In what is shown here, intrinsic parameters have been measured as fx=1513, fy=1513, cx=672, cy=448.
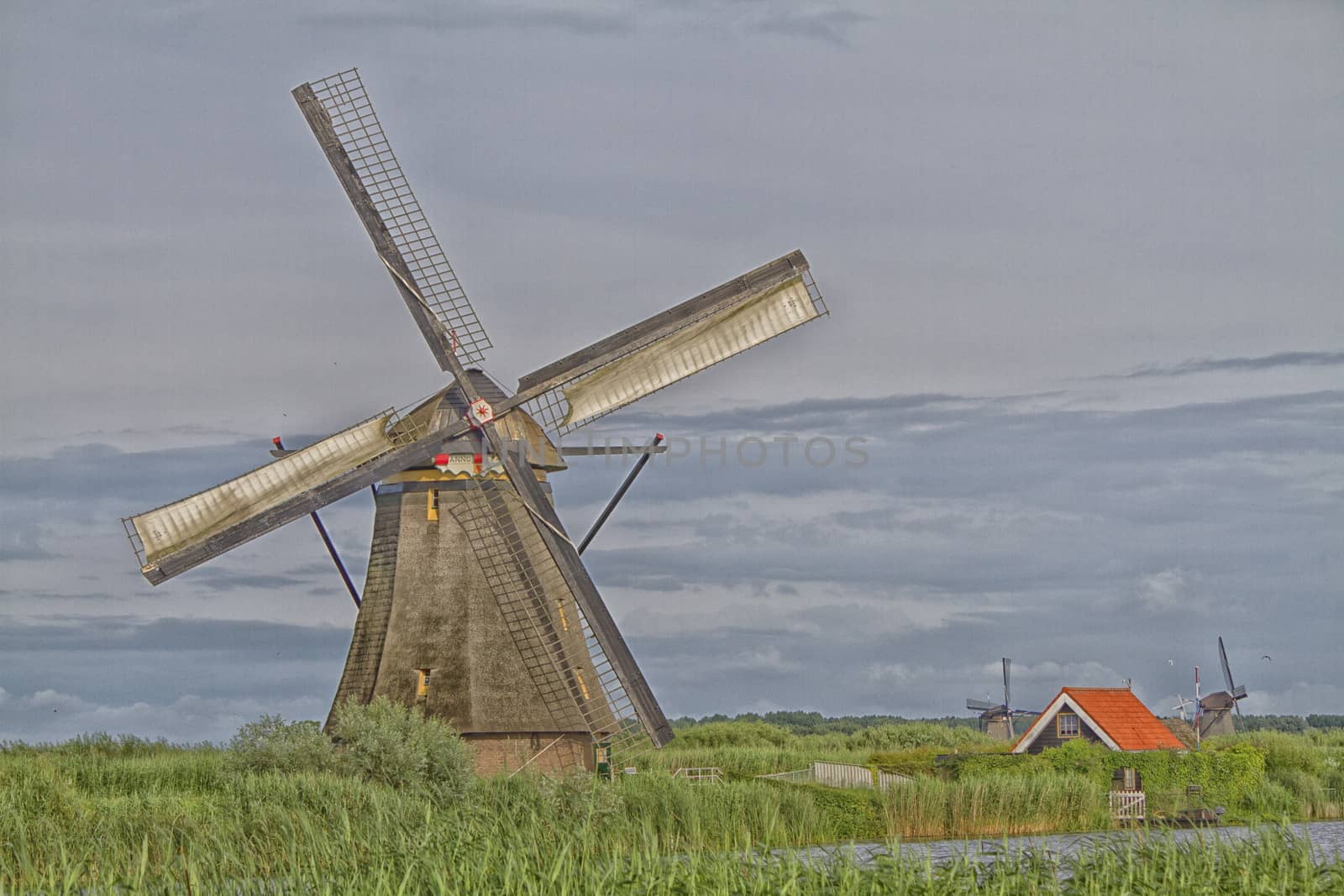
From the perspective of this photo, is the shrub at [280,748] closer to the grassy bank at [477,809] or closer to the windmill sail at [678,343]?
the grassy bank at [477,809]

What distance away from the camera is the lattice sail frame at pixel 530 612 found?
17.8 metres

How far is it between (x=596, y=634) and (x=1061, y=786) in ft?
23.9

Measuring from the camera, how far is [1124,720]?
2530 cm

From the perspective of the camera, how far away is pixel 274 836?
12.8m

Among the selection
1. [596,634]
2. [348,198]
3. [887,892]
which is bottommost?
[887,892]

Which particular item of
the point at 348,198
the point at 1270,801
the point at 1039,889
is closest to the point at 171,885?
the point at 1039,889

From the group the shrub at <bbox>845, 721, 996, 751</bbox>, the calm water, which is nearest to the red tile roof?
the calm water

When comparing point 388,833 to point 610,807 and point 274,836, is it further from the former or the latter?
point 610,807

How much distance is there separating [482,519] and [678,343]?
3.20 metres

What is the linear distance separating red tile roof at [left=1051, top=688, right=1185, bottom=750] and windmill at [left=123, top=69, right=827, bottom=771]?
1032cm

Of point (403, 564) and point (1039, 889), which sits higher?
point (403, 564)

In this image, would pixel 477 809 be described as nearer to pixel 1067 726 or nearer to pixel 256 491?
pixel 256 491

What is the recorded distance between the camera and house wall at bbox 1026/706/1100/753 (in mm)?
25000

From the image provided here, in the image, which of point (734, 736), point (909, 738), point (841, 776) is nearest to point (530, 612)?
point (841, 776)
